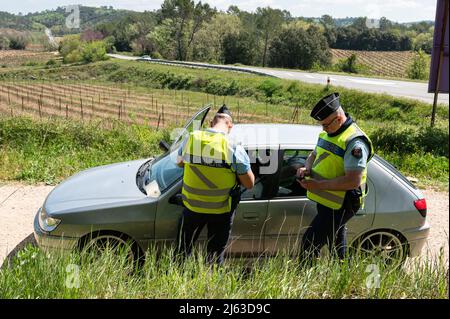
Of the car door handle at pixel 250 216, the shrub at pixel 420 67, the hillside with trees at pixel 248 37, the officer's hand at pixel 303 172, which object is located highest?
the hillside with trees at pixel 248 37

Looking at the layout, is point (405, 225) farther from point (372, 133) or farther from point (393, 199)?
point (372, 133)

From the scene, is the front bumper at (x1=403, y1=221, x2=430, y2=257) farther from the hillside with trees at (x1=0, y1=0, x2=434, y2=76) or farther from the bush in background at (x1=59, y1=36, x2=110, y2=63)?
the bush in background at (x1=59, y1=36, x2=110, y2=63)

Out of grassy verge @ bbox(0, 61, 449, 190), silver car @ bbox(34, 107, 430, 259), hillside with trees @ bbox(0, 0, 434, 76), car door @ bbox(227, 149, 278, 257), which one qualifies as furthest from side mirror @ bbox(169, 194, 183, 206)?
hillside with trees @ bbox(0, 0, 434, 76)

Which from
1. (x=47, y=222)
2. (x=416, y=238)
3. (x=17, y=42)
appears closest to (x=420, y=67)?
(x=17, y=42)

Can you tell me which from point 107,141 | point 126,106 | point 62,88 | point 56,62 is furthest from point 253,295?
point 56,62

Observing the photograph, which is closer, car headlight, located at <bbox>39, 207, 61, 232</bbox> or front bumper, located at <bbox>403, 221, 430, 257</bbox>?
car headlight, located at <bbox>39, 207, 61, 232</bbox>

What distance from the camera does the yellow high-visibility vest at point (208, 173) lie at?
156 inches

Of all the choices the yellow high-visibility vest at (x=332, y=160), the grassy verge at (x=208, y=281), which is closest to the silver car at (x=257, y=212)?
the yellow high-visibility vest at (x=332, y=160)

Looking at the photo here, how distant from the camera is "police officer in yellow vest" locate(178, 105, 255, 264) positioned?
13.0 feet

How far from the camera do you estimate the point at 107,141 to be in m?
10.2

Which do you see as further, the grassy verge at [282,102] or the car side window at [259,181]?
the grassy verge at [282,102]

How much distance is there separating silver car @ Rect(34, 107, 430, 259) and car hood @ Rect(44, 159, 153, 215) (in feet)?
0.04

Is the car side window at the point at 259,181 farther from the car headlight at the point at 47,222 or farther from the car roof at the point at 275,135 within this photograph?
the car headlight at the point at 47,222

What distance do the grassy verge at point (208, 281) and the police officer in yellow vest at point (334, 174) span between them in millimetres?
626
